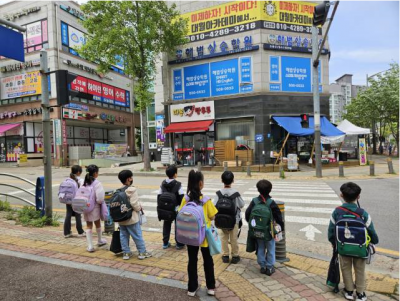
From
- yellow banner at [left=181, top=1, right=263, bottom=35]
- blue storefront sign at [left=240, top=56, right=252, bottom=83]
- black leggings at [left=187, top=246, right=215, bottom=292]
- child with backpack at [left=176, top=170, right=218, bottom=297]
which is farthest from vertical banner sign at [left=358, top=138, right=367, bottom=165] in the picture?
black leggings at [left=187, top=246, right=215, bottom=292]

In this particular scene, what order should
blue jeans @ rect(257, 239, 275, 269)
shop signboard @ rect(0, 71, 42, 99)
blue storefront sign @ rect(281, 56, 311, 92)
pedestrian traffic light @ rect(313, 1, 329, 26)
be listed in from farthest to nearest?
shop signboard @ rect(0, 71, 42, 99) < blue storefront sign @ rect(281, 56, 311, 92) < pedestrian traffic light @ rect(313, 1, 329, 26) < blue jeans @ rect(257, 239, 275, 269)

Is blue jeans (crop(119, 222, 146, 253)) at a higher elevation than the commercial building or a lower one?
lower

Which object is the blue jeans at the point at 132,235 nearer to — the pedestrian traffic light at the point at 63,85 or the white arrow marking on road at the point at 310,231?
the pedestrian traffic light at the point at 63,85

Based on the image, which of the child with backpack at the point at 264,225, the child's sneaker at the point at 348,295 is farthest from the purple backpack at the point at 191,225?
the child's sneaker at the point at 348,295

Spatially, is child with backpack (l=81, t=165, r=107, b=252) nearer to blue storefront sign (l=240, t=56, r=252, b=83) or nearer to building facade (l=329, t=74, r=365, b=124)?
blue storefront sign (l=240, t=56, r=252, b=83)

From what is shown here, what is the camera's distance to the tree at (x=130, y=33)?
18984mm

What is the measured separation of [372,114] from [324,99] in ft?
38.1

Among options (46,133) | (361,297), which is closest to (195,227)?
(361,297)

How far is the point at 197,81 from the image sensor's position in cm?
2331

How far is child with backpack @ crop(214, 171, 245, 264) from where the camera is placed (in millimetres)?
4121

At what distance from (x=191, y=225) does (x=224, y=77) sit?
20.2 metres

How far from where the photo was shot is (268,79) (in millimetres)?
21344

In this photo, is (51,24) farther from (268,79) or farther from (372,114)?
(372,114)

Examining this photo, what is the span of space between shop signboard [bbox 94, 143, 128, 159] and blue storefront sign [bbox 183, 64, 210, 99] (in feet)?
40.1
